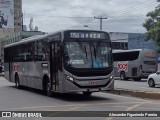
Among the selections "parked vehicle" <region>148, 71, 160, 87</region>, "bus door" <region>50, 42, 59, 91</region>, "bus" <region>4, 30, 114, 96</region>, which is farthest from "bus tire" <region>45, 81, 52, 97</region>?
"parked vehicle" <region>148, 71, 160, 87</region>

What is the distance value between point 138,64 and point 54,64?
78.5 feet

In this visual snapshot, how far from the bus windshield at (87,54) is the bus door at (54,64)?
1.04 m

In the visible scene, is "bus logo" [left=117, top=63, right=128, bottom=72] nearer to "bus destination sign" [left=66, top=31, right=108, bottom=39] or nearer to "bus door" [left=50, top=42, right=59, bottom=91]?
"bus door" [left=50, top=42, right=59, bottom=91]

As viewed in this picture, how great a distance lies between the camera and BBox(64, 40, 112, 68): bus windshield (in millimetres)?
18047

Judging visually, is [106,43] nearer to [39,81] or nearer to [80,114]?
[39,81]

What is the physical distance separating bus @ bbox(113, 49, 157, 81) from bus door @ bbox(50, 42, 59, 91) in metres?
23.3

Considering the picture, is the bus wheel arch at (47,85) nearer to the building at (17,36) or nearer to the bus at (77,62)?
the bus at (77,62)

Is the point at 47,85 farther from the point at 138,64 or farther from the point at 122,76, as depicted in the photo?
the point at 122,76

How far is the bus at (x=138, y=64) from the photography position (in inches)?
1651

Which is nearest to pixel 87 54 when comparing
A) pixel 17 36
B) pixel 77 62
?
pixel 77 62

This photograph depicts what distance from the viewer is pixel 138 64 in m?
42.2

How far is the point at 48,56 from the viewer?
20062mm

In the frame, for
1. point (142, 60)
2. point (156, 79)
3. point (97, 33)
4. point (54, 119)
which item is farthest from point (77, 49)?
point (142, 60)

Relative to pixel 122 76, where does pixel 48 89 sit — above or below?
above
